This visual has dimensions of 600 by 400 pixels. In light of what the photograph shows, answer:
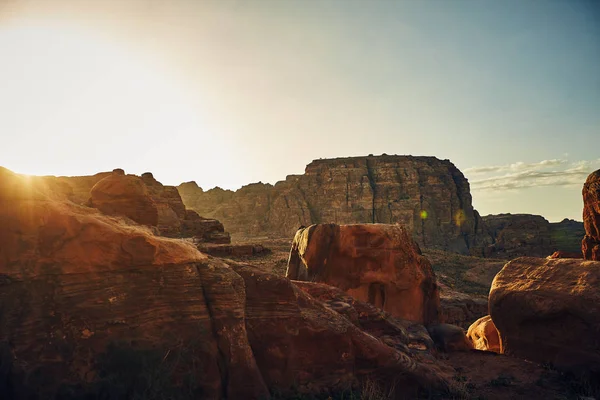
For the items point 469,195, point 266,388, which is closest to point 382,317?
point 266,388

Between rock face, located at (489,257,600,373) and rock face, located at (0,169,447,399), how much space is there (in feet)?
16.7

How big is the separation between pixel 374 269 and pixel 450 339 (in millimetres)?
3914

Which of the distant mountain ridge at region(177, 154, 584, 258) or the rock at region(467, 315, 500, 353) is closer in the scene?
the rock at region(467, 315, 500, 353)

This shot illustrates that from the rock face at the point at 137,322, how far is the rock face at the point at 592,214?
9.32 m

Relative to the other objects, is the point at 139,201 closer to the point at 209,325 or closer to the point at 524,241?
the point at 209,325

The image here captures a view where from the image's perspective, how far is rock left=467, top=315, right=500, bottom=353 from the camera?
14.4m

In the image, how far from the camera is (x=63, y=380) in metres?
4.92

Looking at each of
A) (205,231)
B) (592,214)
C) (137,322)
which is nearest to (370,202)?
(205,231)

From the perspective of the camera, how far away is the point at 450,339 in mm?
13055

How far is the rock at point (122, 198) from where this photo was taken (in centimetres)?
909

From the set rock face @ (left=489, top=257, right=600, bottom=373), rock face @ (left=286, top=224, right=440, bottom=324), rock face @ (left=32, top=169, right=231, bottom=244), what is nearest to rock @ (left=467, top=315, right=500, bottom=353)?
rock face @ (left=286, top=224, right=440, bottom=324)

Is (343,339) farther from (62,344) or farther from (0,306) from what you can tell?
(0,306)

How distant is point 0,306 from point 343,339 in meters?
5.50

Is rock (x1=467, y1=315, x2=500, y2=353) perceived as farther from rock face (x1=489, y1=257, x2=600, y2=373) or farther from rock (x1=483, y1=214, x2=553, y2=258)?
rock (x1=483, y1=214, x2=553, y2=258)
